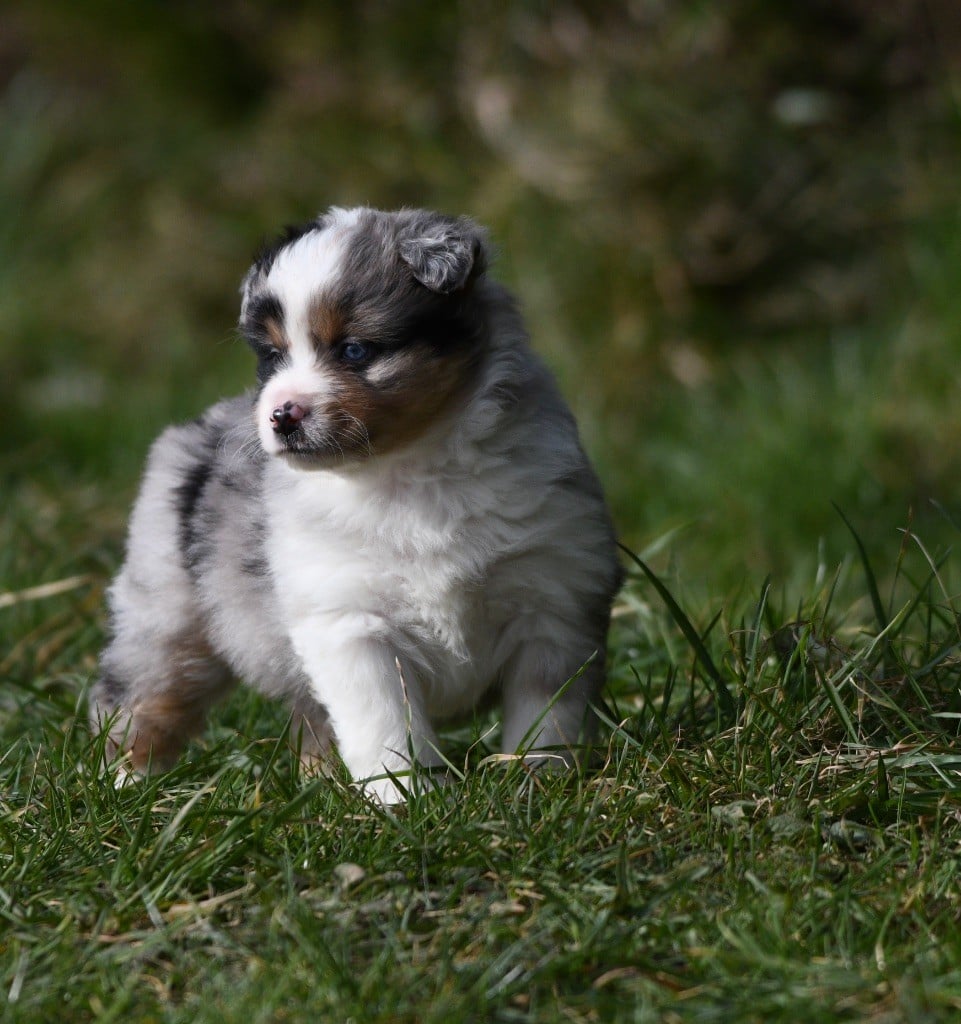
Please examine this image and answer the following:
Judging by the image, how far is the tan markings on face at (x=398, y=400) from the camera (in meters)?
3.22

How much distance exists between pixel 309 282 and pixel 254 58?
6.95m

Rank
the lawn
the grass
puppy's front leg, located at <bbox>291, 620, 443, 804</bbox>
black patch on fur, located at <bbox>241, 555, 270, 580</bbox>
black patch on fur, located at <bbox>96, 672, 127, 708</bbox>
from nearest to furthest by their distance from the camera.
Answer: the grass < the lawn < puppy's front leg, located at <bbox>291, 620, 443, 804</bbox> < black patch on fur, located at <bbox>241, 555, 270, 580</bbox> < black patch on fur, located at <bbox>96, 672, 127, 708</bbox>

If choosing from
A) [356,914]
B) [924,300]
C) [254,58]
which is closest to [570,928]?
[356,914]

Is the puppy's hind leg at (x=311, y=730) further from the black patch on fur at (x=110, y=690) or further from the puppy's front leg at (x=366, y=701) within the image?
the black patch on fur at (x=110, y=690)

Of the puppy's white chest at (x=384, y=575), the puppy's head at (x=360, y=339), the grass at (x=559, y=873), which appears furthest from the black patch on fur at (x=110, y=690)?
the puppy's head at (x=360, y=339)

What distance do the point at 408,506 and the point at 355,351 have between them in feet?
1.23

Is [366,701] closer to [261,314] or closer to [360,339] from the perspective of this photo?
[360,339]

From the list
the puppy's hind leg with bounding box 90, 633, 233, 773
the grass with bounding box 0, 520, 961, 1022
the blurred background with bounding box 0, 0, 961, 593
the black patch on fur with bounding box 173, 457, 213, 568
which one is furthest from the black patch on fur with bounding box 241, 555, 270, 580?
the blurred background with bounding box 0, 0, 961, 593

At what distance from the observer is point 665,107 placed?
711 cm

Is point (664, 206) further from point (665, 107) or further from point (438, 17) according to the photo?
point (438, 17)

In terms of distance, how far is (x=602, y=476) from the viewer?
6578 mm

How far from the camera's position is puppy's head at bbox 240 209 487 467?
3215 millimetres

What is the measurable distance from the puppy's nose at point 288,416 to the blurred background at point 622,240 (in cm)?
186

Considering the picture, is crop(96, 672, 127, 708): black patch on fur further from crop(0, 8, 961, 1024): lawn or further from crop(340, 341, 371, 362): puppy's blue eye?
crop(340, 341, 371, 362): puppy's blue eye
